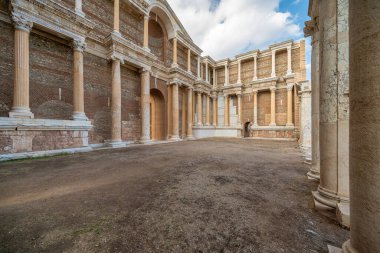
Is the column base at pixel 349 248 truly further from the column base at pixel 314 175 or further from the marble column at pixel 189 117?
the marble column at pixel 189 117

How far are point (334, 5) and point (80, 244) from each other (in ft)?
16.5

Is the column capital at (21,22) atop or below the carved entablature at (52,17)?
below

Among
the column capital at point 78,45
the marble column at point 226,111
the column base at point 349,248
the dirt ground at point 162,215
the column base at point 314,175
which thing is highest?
the column capital at point 78,45

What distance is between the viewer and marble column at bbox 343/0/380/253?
1.24m

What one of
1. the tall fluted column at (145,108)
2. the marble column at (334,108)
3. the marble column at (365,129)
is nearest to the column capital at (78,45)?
the tall fluted column at (145,108)

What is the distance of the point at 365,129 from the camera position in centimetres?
132

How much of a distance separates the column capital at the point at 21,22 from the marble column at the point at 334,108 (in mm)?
11284

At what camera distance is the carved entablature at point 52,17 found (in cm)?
701

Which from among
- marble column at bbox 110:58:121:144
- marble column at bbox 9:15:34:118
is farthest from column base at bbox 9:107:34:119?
marble column at bbox 110:58:121:144

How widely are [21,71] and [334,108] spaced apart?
1118 centimetres

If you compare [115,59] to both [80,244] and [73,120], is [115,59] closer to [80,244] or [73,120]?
[73,120]

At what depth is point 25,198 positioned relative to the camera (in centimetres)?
291

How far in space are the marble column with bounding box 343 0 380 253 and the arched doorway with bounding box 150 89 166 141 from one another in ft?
50.6

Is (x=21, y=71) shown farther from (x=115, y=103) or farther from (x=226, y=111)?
(x=226, y=111)
